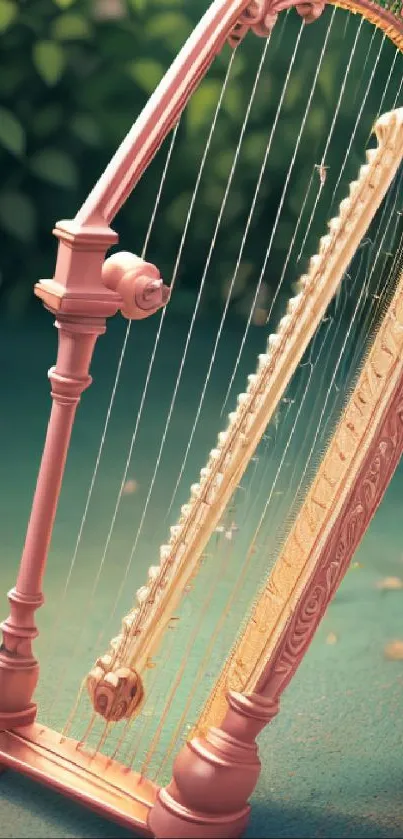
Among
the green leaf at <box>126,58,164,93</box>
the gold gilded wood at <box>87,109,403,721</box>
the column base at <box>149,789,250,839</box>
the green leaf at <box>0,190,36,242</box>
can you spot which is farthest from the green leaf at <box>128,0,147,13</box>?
the column base at <box>149,789,250,839</box>

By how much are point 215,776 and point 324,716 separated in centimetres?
73

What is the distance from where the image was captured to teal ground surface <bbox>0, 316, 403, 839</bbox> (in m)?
2.47

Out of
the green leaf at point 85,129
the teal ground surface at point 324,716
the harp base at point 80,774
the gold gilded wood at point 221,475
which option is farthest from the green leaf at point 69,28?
the harp base at point 80,774

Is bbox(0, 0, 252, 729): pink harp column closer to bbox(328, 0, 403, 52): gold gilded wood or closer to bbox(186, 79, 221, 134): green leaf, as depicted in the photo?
bbox(328, 0, 403, 52): gold gilded wood

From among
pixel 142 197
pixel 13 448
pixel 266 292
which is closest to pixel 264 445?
pixel 13 448

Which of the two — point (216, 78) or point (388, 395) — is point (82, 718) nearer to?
point (388, 395)

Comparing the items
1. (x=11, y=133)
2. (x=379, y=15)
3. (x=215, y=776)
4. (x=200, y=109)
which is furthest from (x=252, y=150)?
(x=215, y=776)

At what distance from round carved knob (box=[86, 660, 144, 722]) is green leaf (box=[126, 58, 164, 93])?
12.8 ft

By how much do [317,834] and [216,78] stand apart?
3.92 m

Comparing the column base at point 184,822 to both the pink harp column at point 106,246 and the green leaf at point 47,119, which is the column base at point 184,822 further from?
the green leaf at point 47,119

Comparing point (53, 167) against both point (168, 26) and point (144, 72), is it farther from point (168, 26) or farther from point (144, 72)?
point (168, 26)

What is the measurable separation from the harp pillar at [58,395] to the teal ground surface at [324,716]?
0.61 feet

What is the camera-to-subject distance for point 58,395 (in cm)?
224

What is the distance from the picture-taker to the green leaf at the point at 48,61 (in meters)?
5.61
